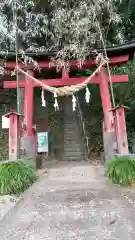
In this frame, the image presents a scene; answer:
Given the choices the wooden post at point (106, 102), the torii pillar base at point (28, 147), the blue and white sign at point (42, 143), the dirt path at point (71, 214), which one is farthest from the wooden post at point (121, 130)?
the blue and white sign at point (42, 143)

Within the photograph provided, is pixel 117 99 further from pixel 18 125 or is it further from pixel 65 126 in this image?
pixel 18 125

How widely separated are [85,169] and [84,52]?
10.1 ft

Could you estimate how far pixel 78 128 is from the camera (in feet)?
36.5

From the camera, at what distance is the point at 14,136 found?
6.88 m

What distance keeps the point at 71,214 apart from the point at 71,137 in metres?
6.96

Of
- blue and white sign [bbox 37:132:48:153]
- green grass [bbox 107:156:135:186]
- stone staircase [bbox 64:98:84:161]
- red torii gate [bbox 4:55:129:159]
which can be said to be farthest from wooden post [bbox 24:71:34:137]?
green grass [bbox 107:156:135:186]

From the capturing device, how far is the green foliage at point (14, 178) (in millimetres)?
5037

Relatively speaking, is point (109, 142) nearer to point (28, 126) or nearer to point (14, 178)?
point (28, 126)

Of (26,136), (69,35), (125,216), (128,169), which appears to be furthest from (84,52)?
(125,216)

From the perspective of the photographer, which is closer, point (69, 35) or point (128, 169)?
point (128, 169)

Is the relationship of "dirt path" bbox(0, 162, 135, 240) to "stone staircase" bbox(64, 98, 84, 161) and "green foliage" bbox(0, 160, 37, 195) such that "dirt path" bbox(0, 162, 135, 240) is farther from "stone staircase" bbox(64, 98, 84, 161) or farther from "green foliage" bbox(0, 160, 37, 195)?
"stone staircase" bbox(64, 98, 84, 161)

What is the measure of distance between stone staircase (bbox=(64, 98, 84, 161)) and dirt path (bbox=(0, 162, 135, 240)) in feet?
14.8

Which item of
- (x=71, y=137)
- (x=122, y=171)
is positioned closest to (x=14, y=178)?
(x=122, y=171)

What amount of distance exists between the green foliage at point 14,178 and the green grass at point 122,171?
1.59 meters
